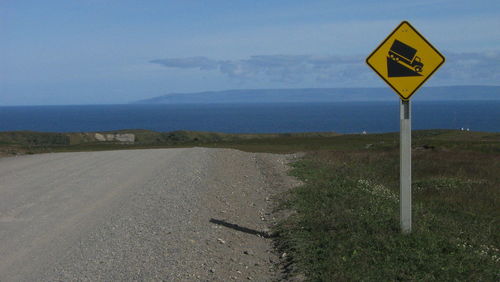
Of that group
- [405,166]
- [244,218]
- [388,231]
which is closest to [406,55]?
[405,166]

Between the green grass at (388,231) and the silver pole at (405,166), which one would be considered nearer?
the green grass at (388,231)

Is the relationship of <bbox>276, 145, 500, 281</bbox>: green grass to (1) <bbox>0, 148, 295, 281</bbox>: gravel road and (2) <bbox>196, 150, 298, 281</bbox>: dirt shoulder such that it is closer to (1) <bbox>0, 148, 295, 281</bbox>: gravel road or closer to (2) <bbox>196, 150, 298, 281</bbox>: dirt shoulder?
(2) <bbox>196, 150, 298, 281</bbox>: dirt shoulder

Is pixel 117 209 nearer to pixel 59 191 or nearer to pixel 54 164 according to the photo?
pixel 59 191

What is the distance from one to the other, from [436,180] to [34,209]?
1100 centimetres

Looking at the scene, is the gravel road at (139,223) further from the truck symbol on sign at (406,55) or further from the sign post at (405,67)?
the truck symbol on sign at (406,55)

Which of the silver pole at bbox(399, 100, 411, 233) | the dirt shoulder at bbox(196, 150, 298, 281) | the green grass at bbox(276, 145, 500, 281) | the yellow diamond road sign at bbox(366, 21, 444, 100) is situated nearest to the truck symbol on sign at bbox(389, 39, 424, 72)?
the yellow diamond road sign at bbox(366, 21, 444, 100)

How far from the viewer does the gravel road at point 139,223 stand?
791 cm

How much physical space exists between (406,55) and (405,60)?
74 millimetres

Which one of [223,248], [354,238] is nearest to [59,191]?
[223,248]

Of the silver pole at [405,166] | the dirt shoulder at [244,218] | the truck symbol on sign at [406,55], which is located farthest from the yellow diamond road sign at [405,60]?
the dirt shoulder at [244,218]

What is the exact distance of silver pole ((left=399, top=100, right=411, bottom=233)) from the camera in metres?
9.03

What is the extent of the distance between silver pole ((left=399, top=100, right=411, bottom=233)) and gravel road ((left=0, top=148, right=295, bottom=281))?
211cm

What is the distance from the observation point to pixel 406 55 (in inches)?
352

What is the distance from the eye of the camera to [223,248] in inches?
Answer: 356
